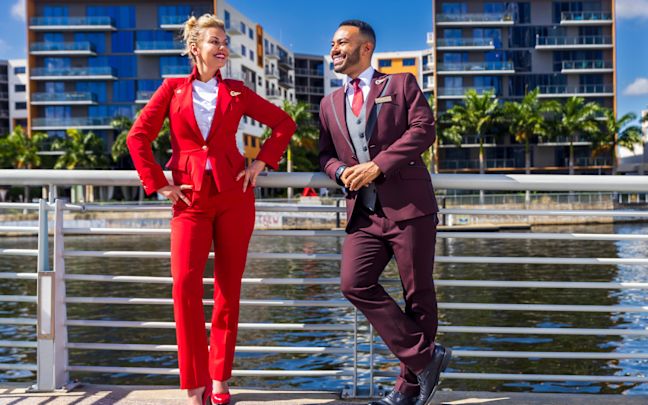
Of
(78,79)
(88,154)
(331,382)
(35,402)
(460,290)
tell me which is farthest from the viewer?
(78,79)

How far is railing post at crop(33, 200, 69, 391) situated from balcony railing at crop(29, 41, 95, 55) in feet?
180

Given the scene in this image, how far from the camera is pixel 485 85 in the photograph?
57.1 m

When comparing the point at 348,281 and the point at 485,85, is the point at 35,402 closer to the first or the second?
the point at 348,281

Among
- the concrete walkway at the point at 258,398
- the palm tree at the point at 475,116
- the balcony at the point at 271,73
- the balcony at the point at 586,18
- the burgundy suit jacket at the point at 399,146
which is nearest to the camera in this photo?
the burgundy suit jacket at the point at 399,146

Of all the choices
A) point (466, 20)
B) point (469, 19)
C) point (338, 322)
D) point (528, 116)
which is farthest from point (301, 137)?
point (338, 322)

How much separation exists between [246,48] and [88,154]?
61.2ft

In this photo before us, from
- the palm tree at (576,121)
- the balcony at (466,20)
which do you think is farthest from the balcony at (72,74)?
the palm tree at (576,121)

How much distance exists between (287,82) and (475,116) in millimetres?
28245

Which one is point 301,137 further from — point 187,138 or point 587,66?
point 187,138

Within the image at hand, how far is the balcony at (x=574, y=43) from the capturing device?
56.7 meters

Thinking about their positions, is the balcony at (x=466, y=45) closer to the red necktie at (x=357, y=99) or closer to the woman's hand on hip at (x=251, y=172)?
the red necktie at (x=357, y=99)

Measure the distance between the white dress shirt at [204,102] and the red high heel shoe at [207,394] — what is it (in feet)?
3.88

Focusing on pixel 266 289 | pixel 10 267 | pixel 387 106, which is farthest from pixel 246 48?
pixel 387 106

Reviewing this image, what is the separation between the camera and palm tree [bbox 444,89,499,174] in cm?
5225
